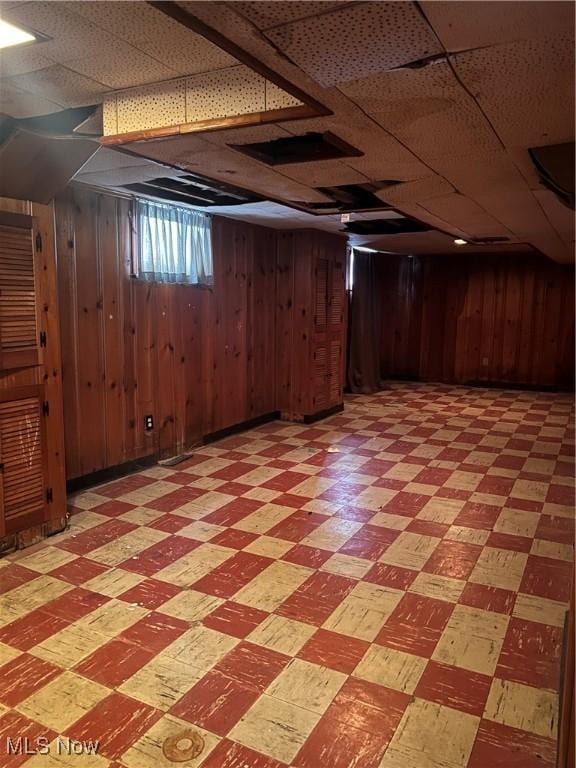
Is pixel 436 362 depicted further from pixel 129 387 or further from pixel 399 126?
pixel 399 126

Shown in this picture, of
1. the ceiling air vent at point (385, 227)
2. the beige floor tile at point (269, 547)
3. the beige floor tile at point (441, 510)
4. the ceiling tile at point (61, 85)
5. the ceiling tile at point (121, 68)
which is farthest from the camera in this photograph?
the ceiling air vent at point (385, 227)

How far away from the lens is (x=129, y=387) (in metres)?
4.24

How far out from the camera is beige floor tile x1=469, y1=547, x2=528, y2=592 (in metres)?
2.76

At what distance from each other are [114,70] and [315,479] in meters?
3.09

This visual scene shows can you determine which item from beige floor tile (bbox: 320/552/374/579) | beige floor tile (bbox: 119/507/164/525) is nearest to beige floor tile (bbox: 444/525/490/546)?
beige floor tile (bbox: 320/552/374/579)

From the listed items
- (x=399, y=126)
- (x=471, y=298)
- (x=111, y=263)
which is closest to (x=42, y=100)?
(x=399, y=126)

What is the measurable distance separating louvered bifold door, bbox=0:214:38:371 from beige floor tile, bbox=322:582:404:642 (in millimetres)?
2034

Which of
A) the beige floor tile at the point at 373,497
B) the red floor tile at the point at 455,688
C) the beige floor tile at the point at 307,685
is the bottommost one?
the red floor tile at the point at 455,688

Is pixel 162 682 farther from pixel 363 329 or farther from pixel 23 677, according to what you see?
pixel 363 329

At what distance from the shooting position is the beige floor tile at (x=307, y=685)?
1.92 m

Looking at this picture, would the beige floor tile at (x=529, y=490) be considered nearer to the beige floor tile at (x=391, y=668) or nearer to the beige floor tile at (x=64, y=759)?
the beige floor tile at (x=391, y=668)

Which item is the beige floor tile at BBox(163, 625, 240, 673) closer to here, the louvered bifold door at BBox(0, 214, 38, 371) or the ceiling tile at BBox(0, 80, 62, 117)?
the louvered bifold door at BBox(0, 214, 38, 371)

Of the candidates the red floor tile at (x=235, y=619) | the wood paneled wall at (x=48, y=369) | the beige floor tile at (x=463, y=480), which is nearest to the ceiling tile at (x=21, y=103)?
the wood paneled wall at (x=48, y=369)

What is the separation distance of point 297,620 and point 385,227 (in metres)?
4.06
